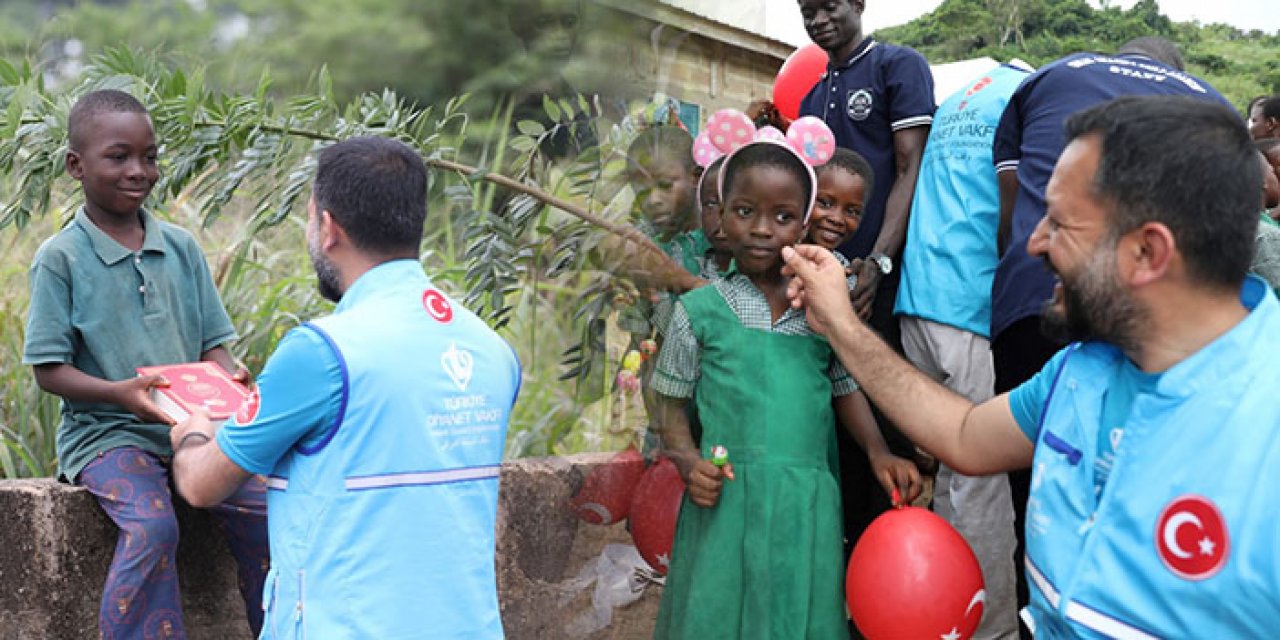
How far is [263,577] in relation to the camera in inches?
120

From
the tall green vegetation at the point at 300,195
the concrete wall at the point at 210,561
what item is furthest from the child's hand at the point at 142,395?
the tall green vegetation at the point at 300,195

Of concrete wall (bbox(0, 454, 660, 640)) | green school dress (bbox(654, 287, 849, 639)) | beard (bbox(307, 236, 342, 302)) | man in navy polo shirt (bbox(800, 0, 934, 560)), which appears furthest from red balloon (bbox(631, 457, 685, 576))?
beard (bbox(307, 236, 342, 302))

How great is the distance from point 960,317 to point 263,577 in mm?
1957

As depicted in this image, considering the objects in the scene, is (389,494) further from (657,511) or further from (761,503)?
(657,511)

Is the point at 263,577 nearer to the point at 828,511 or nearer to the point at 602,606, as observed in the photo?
the point at 602,606

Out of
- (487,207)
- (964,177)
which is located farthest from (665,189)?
(487,207)

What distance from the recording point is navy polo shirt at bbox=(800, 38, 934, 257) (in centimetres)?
338

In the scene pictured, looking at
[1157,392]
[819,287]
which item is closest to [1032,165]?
[819,287]

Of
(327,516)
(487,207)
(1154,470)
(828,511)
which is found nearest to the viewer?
(1154,470)

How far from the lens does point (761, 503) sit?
9.21 feet

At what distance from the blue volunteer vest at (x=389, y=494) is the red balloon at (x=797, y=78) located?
236 centimetres

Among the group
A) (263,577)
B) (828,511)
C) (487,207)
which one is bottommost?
(263,577)

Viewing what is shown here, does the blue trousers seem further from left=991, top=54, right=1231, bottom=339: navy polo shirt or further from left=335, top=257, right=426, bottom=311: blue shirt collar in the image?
left=991, top=54, right=1231, bottom=339: navy polo shirt

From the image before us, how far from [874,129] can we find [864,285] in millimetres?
561
